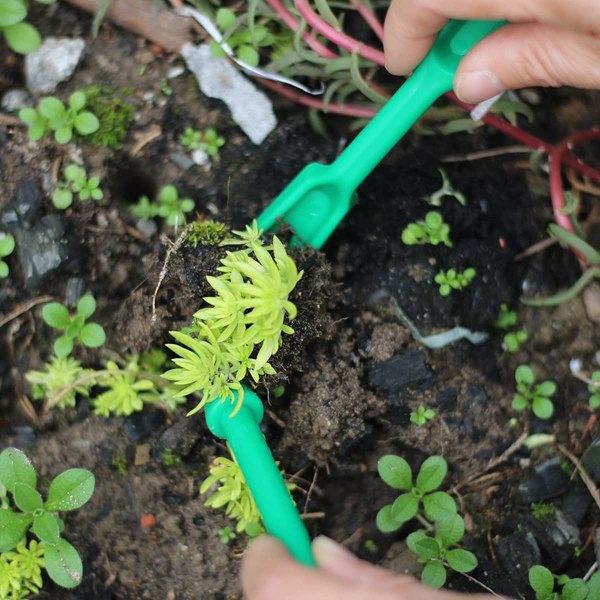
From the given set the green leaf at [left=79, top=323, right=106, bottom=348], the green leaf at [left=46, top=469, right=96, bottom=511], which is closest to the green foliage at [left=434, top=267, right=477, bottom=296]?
the green leaf at [left=79, top=323, right=106, bottom=348]

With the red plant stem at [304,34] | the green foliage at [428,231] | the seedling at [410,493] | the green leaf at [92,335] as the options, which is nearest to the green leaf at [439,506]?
the seedling at [410,493]

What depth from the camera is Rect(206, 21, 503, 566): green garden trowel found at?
1238mm

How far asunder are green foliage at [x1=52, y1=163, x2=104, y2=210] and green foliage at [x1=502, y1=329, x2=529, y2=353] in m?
1.03

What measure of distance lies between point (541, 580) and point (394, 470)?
0.37m

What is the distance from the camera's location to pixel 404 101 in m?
1.45

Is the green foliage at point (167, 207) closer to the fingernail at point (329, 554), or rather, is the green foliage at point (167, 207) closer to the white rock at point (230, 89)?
the white rock at point (230, 89)

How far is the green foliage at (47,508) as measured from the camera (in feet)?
4.55

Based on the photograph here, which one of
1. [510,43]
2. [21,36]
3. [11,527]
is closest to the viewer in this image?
[510,43]

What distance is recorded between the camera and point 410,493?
1.50 metres

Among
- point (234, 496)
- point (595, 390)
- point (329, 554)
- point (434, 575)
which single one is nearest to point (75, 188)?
point (234, 496)

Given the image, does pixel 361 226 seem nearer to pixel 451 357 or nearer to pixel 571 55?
pixel 451 357

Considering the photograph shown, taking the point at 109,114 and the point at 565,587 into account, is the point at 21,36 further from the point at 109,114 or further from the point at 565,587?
the point at 565,587

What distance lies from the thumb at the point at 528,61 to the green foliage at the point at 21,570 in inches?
51.7

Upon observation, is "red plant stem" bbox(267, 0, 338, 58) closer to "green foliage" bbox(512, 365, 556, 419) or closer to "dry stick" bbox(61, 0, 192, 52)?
"dry stick" bbox(61, 0, 192, 52)
